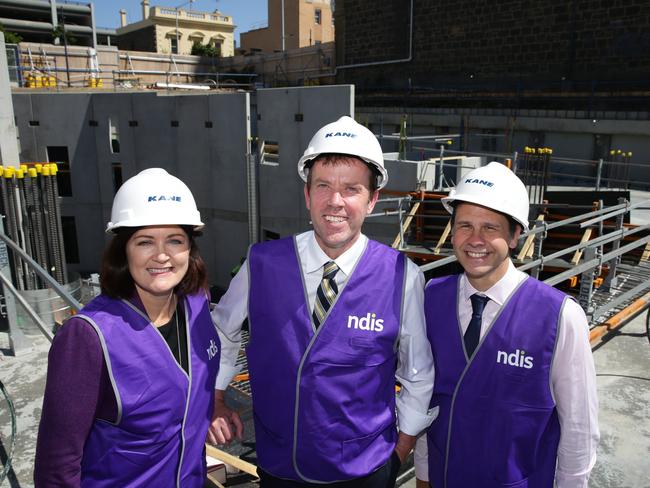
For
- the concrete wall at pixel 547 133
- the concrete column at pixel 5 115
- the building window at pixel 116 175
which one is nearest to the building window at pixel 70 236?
the building window at pixel 116 175

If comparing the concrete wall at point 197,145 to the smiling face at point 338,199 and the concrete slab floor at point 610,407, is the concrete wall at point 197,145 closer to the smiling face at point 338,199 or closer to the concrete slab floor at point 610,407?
the concrete slab floor at point 610,407

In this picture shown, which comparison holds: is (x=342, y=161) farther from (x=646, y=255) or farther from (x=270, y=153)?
(x=270, y=153)

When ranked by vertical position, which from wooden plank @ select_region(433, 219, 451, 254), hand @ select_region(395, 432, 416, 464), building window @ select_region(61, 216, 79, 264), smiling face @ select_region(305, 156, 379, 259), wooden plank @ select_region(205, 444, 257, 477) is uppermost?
smiling face @ select_region(305, 156, 379, 259)

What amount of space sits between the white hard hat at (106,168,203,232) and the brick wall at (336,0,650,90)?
24595mm

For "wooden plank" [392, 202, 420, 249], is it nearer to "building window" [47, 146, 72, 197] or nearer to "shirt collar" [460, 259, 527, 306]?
"shirt collar" [460, 259, 527, 306]

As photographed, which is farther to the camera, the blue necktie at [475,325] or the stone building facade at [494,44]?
the stone building facade at [494,44]

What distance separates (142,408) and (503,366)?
144cm

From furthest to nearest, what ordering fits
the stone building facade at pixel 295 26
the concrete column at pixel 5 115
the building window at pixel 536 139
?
the stone building facade at pixel 295 26 → the building window at pixel 536 139 → the concrete column at pixel 5 115

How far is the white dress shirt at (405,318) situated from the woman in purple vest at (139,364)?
16 centimetres

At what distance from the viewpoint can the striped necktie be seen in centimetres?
215

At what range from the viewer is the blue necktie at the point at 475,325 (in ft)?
7.37

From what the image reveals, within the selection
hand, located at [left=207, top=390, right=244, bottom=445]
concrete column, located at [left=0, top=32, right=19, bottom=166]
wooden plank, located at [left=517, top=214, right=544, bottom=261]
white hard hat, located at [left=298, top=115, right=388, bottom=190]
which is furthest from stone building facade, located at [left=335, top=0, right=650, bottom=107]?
hand, located at [left=207, top=390, right=244, bottom=445]

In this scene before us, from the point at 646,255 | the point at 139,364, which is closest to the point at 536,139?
the point at 646,255

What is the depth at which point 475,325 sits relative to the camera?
227 cm
